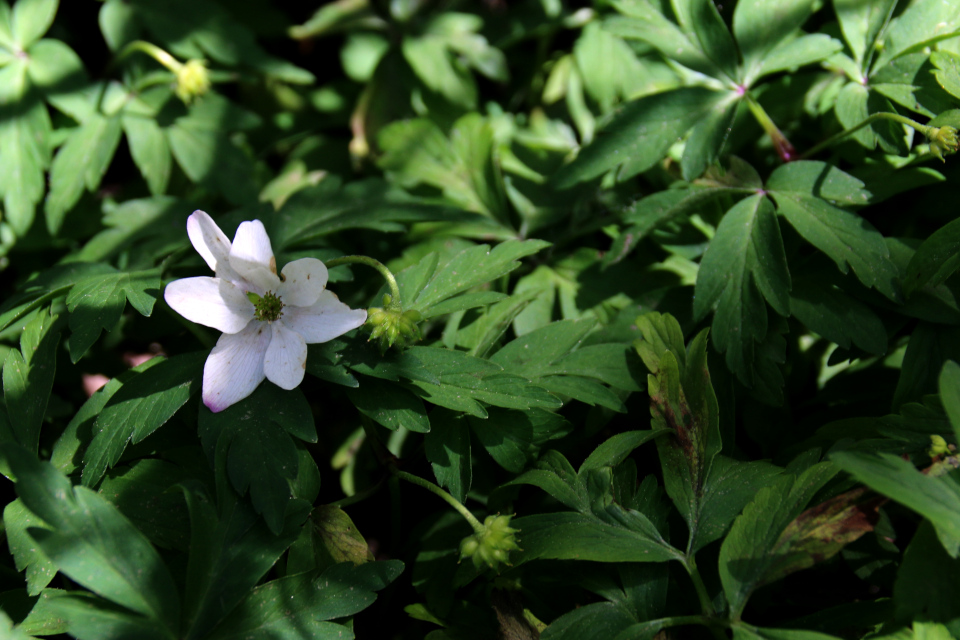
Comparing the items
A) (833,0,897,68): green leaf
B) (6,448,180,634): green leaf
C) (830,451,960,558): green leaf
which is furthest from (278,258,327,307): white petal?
(833,0,897,68): green leaf

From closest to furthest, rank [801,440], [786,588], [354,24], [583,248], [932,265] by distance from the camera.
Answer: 1. [932,265]
2. [786,588]
3. [801,440]
4. [583,248]
5. [354,24]

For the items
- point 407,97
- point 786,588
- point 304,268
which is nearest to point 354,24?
point 407,97

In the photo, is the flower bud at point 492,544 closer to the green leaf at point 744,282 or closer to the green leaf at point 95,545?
the green leaf at point 95,545

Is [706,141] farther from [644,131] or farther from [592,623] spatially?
[592,623]

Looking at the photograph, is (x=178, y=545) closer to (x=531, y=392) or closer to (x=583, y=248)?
(x=531, y=392)

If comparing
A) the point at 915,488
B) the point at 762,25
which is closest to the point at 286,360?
the point at 915,488

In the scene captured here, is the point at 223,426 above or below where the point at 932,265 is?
below

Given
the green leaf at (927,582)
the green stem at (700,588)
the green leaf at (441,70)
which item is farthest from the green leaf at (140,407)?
the green leaf at (441,70)
